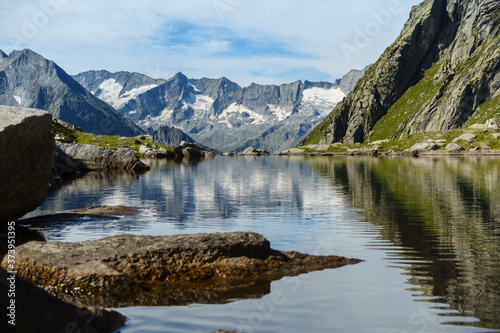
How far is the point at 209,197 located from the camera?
5684 cm

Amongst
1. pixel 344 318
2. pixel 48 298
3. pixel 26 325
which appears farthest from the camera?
pixel 344 318

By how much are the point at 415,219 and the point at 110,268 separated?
1029 inches

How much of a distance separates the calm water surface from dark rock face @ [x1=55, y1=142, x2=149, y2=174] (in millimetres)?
50191

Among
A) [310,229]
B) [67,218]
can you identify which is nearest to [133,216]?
[67,218]

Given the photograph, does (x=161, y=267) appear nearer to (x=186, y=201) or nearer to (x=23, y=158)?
(x=23, y=158)

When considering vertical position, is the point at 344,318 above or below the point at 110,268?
below

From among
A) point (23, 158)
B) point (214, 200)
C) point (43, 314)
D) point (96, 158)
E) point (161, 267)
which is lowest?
point (161, 267)

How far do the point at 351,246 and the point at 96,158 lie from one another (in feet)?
318

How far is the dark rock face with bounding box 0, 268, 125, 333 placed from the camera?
10.9 m

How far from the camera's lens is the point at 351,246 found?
87.4 feet

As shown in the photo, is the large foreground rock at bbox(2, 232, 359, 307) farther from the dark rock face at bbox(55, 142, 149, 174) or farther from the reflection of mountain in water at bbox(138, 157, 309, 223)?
the dark rock face at bbox(55, 142, 149, 174)

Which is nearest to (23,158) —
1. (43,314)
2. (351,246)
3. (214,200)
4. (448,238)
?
(43,314)

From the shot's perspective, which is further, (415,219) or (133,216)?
(133,216)

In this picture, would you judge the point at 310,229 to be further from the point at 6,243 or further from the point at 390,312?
the point at 6,243
